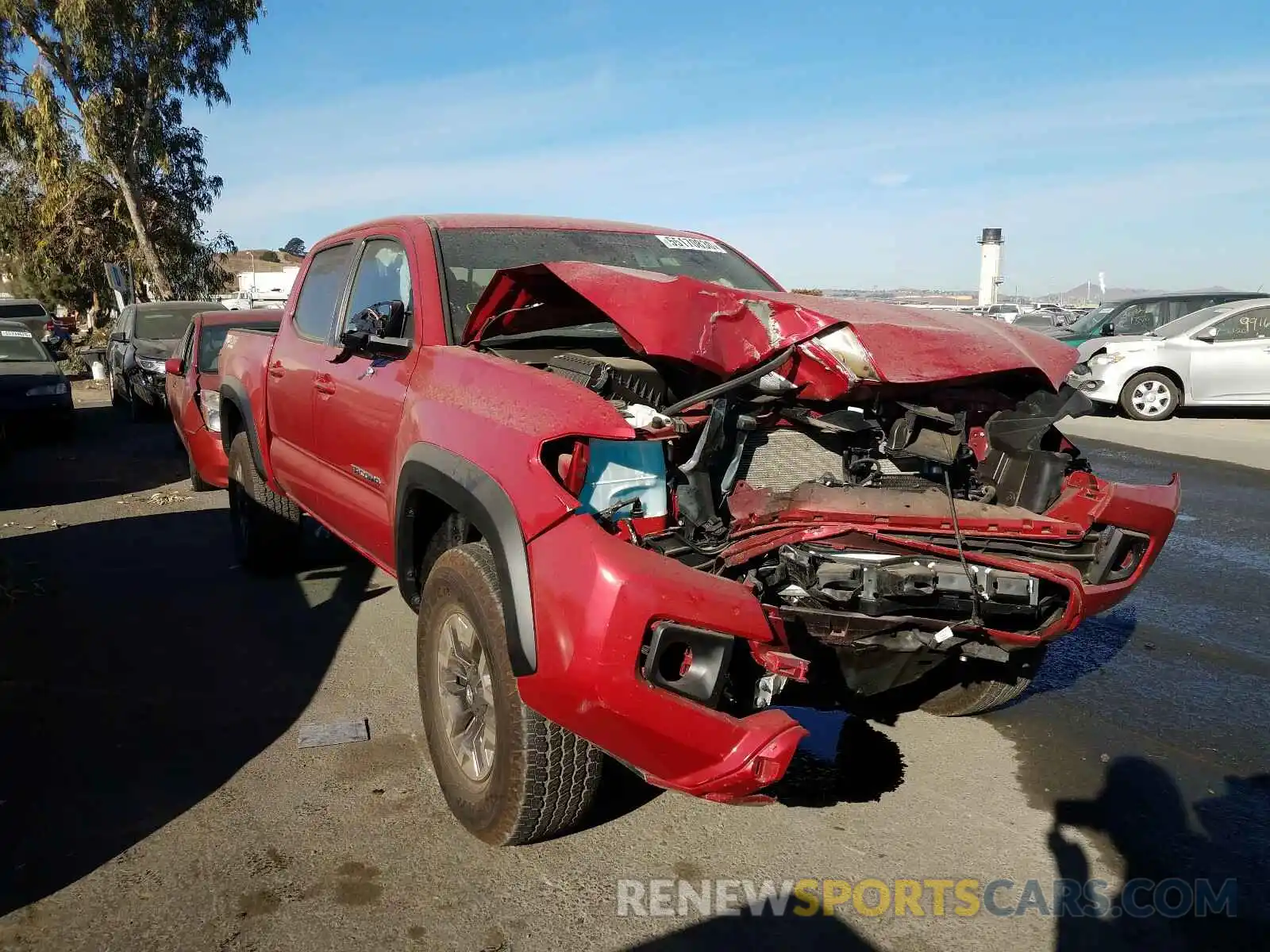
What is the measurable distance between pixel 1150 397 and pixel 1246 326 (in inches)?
58.5

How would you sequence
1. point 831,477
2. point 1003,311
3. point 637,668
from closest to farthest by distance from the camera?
point 637,668, point 831,477, point 1003,311

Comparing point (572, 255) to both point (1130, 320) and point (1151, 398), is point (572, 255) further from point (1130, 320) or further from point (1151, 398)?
point (1130, 320)

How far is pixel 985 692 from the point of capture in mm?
3982

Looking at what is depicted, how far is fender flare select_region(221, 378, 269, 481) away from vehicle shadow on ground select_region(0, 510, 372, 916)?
0.79 meters

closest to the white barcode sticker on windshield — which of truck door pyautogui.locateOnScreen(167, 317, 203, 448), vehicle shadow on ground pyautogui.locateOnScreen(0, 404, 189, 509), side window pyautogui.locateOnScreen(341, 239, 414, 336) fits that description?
side window pyautogui.locateOnScreen(341, 239, 414, 336)

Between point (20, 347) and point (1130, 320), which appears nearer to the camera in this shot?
point (20, 347)

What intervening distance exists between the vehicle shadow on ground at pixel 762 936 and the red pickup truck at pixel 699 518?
17.1 inches

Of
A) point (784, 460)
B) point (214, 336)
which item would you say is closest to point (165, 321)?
point (214, 336)

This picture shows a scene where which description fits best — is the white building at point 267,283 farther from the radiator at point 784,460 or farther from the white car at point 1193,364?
the radiator at point 784,460

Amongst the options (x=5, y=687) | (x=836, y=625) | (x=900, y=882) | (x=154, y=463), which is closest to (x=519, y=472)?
(x=836, y=625)

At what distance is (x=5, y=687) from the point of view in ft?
14.3

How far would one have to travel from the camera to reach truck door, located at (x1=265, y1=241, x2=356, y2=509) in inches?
187

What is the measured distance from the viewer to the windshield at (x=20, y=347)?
12906 millimetres

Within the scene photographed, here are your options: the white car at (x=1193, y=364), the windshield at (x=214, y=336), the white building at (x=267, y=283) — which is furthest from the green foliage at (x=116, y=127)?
the white car at (x=1193, y=364)
